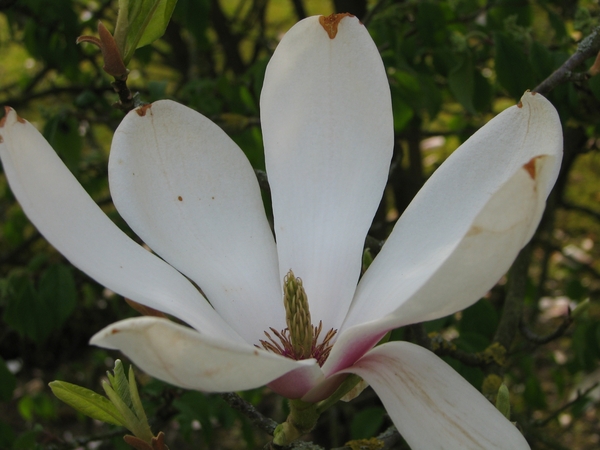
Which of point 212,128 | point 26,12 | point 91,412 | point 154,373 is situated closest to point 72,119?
point 26,12

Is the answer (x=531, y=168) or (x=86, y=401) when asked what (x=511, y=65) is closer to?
(x=531, y=168)

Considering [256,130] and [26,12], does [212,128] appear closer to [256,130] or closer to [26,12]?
[256,130]

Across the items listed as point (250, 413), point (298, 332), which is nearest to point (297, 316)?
point (298, 332)

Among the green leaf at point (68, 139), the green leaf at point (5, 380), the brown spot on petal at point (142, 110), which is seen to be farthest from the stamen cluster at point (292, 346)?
the green leaf at point (68, 139)

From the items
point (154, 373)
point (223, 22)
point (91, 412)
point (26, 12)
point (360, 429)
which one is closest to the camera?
point (154, 373)

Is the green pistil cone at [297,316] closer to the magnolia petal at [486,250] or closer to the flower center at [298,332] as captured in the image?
the flower center at [298,332]

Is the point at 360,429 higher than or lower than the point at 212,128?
lower
